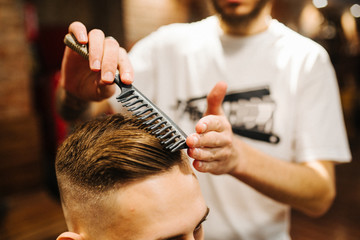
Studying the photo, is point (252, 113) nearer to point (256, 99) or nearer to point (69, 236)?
point (256, 99)

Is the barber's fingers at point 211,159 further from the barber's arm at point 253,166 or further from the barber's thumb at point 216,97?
the barber's thumb at point 216,97

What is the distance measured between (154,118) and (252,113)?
0.76 meters

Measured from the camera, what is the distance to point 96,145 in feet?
2.64

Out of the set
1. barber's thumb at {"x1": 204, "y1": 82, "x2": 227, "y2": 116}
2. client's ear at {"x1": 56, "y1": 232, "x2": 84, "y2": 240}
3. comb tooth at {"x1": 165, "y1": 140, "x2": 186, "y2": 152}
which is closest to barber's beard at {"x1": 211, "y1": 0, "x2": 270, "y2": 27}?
barber's thumb at {"x1": 204, "y1": 82, "x2": 227, "y2": 116}

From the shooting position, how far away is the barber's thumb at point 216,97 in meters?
0.89

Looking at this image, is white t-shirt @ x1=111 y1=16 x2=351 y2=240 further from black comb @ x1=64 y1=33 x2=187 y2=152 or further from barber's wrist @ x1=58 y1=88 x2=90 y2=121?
black comb @ x1=64 y1=33 x2=187 y2=152

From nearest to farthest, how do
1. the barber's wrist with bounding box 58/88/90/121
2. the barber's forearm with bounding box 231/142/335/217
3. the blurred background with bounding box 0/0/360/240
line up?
the barber's forearm with bounding box 231/142/335/217, the barber's wrist with bounding box 58/88/90/121, the blurred background with bounding box 0/0/360/240

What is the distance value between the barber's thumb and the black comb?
21 cm

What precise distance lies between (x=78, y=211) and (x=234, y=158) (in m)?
0.45

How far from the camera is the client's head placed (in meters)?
0.76

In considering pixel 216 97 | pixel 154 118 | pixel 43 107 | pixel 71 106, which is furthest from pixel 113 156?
pixel 43 107

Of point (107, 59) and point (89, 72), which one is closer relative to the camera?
point (107, 59)

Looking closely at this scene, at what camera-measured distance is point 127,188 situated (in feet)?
2.52

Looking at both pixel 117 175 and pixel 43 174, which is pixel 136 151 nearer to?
pixel 117 175
